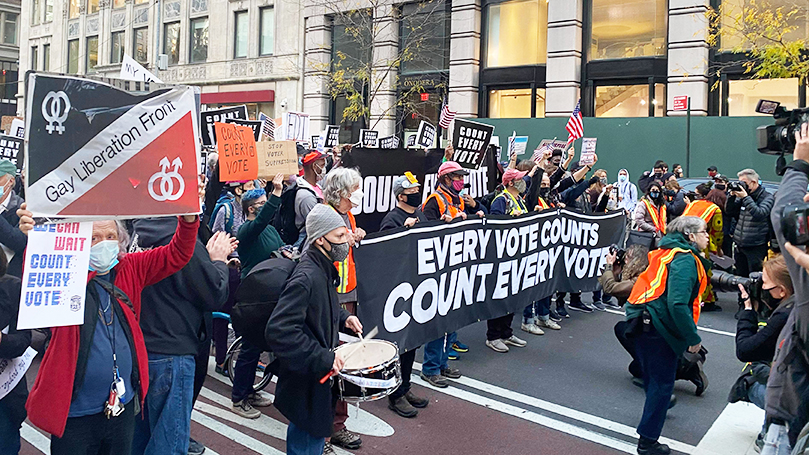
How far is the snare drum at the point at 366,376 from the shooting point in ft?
12.2

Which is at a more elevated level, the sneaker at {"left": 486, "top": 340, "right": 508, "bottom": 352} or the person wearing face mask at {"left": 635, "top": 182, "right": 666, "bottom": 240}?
the person wearing face mask at {"left": 635, "top": 182, "right": 666, "bottom": 240}

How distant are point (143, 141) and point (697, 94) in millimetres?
18967

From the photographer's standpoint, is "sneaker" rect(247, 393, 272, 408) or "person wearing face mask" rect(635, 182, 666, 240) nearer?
"sneaker" rect(247, 393, 272, 408)

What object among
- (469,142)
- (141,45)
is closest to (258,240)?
(469,142)

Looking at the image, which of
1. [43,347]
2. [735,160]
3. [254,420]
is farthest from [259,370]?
[735,160]

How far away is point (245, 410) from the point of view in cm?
559

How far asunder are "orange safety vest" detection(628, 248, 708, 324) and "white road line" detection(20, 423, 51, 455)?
457 centimetres

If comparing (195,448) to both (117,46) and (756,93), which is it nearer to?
(756,93)

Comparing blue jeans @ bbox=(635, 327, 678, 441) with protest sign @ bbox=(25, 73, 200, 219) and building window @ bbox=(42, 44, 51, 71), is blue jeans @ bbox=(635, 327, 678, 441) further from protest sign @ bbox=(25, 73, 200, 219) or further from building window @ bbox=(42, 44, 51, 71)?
building window @ bbox=(42, 44, 51, 71)

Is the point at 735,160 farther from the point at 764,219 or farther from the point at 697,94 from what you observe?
the point at 764,219

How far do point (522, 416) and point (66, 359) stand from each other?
3.85 metres

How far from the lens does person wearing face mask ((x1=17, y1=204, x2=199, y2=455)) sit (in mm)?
3012

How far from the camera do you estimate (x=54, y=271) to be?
9.18 ft

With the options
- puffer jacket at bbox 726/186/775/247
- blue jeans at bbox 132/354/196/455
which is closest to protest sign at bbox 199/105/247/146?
blue jeans at bbox 132/354/196/455
